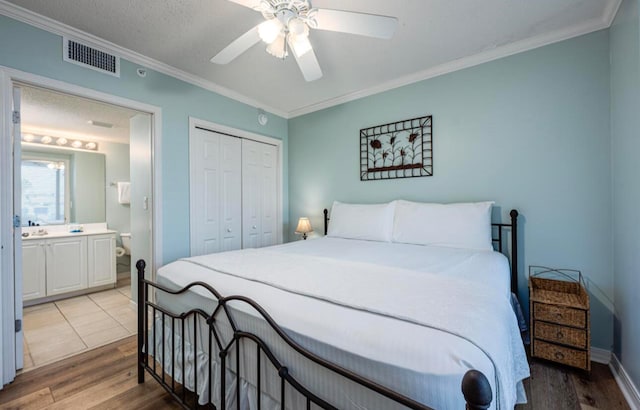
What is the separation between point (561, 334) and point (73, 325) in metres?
4.18

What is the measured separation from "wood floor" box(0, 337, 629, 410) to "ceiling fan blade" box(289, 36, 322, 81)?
230 centimetres

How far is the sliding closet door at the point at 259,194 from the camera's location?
11.5 feet

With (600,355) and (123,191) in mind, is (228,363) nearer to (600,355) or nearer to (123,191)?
(600,355)

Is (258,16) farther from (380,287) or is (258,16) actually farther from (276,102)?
(380,287)

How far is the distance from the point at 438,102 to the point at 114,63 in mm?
2988

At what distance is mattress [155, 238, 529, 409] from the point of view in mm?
774

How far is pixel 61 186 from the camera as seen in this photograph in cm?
408

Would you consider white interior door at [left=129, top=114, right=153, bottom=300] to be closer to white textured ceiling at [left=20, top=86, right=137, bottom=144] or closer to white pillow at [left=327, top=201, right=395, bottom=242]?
white textured ceiling at [left=20, top=86, right=137, bottom=144]

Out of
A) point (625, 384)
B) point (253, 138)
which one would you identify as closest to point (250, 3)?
point (253, 138)

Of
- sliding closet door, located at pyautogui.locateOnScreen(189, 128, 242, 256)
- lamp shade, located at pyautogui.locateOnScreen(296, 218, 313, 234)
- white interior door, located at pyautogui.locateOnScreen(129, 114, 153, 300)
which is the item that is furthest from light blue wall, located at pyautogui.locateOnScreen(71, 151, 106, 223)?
lamp shade, located at pyautogui.locateOnScreen(296, 218, 313, 234)

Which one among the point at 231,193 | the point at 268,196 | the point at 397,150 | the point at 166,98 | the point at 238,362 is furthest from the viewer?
the point at 268,196

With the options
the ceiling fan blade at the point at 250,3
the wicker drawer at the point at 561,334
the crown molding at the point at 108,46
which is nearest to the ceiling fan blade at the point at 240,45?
the ceiling fan blade at the point at 250,3

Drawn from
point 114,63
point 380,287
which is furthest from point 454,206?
point 114,63

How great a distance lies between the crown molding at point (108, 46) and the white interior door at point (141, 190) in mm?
494
